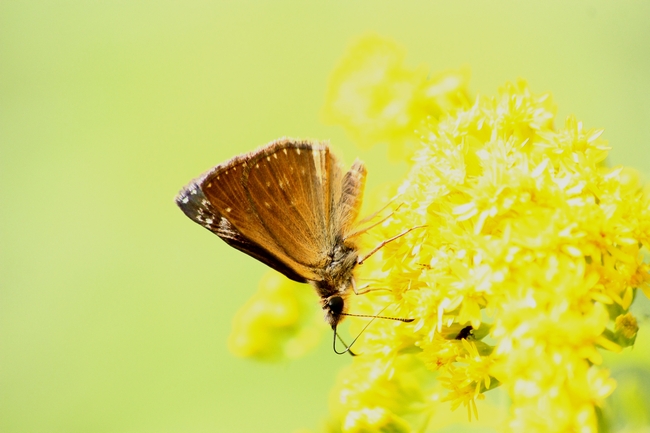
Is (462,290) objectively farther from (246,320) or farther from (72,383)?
(72,383)

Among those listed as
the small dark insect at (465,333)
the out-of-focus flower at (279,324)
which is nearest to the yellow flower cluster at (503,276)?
the small dark insect at (465,333)

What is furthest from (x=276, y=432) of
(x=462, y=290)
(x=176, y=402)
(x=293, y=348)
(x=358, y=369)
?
(x=462, y=290)

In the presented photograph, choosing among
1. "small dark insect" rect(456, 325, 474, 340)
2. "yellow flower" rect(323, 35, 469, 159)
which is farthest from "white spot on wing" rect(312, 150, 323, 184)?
"small dark insect" rect(456, 325, 474, 340)

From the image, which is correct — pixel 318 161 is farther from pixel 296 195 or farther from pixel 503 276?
pixel 503 276

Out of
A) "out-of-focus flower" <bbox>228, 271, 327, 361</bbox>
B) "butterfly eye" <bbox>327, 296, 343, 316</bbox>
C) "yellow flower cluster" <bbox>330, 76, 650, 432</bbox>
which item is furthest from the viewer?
"out-of-focus flower" <bbox>228, 271, 327, 361</bbox>

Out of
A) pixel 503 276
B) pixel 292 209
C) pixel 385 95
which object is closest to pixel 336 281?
pixel 292 209

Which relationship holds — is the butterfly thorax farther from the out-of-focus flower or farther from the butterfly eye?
the out-of-focus flower
